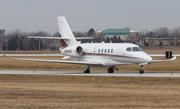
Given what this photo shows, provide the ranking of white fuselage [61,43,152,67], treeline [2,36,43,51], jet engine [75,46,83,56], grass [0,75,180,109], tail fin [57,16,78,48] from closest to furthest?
grass [0,75,180,109], white fuselage [61,43,152,67], jet engine [75,46,83,56], tail fin [57,16,78,48], treeline [2,36,43,51]

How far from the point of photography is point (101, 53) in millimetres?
37719

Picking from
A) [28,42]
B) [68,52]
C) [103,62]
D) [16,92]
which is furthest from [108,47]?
[28,42]

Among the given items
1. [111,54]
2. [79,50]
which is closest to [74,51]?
[79,50]

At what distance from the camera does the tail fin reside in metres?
41.7

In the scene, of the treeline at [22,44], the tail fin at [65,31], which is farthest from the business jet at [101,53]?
the treeline at [22,44]

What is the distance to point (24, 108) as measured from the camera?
52.4 feet

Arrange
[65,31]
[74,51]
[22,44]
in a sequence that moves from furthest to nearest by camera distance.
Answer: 1. [22,44]
2. [65,31]
3. [74,51]

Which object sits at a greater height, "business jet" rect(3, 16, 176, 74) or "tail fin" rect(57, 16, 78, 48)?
"tail fin" rect(57, 16, 78, 48)

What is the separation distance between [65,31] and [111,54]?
7.95 m

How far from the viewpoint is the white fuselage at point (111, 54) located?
114 feet

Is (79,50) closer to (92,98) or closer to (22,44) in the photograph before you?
(92,98)

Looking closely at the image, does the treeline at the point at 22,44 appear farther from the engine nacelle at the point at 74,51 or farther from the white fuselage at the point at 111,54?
the engine nacelle at the point at 74,51

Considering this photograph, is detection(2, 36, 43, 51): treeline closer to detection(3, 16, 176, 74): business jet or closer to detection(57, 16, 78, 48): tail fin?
detection(57, 16, 78, 48): tail fin

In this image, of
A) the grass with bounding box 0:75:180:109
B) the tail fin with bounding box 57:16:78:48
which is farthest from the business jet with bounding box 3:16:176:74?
the grass with bounding box 0:75:180:109
